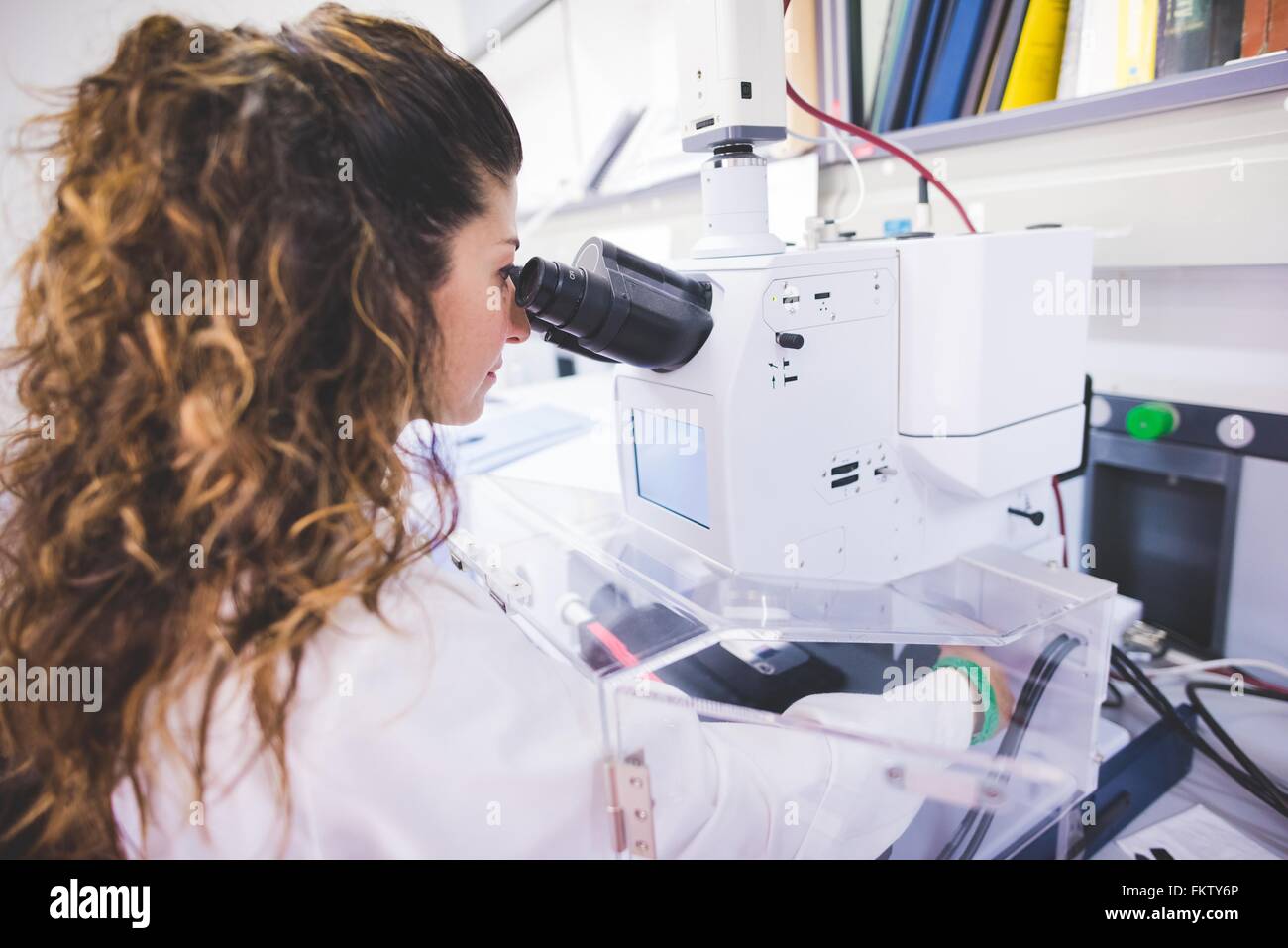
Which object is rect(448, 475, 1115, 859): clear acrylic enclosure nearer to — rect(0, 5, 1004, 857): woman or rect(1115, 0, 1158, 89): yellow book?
rect(0, 5, 1004, 857): woman

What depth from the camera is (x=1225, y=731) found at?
84cm

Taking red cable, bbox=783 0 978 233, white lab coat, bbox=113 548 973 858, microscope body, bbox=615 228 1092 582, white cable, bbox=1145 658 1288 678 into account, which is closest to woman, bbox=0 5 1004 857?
white lab coat, bbox=113 548 973 858

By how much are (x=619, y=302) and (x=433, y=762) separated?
38 cm

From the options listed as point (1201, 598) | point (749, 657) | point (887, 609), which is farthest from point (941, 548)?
point (1201, 598)

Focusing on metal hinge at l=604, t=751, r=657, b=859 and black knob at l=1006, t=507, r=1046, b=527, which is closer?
metal hinge at l=604, t=751, r=657, b=859

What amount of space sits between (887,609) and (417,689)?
444 mm

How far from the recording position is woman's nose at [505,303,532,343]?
0.70 meters

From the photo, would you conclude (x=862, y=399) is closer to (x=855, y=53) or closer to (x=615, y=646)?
(x=615, y=646)

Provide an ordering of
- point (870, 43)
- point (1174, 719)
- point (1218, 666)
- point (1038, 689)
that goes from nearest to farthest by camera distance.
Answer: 1. point (1038, 689)
2. point (1174, 719)
3. point (1218, 666)
4. point (870, 43)

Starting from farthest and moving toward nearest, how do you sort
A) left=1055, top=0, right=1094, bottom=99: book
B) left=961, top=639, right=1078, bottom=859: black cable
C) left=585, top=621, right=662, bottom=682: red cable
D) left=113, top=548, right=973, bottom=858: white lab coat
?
left=1055, top=0, right=1094, bottom=99: book → left=961, top=639, right=1078, bottom=859: black cable → left=585, top=621, right=662, bottom=682: red cable → left=113, top=548, right=973, bottom=858: white lab coat

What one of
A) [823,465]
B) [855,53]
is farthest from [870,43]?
[823,465]

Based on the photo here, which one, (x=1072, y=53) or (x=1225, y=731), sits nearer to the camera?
(x=1225, y=731)

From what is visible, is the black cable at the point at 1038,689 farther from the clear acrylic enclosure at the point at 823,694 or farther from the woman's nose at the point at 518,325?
the woman's nose at the point at 518,325

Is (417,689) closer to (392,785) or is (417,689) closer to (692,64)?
(392,785)
